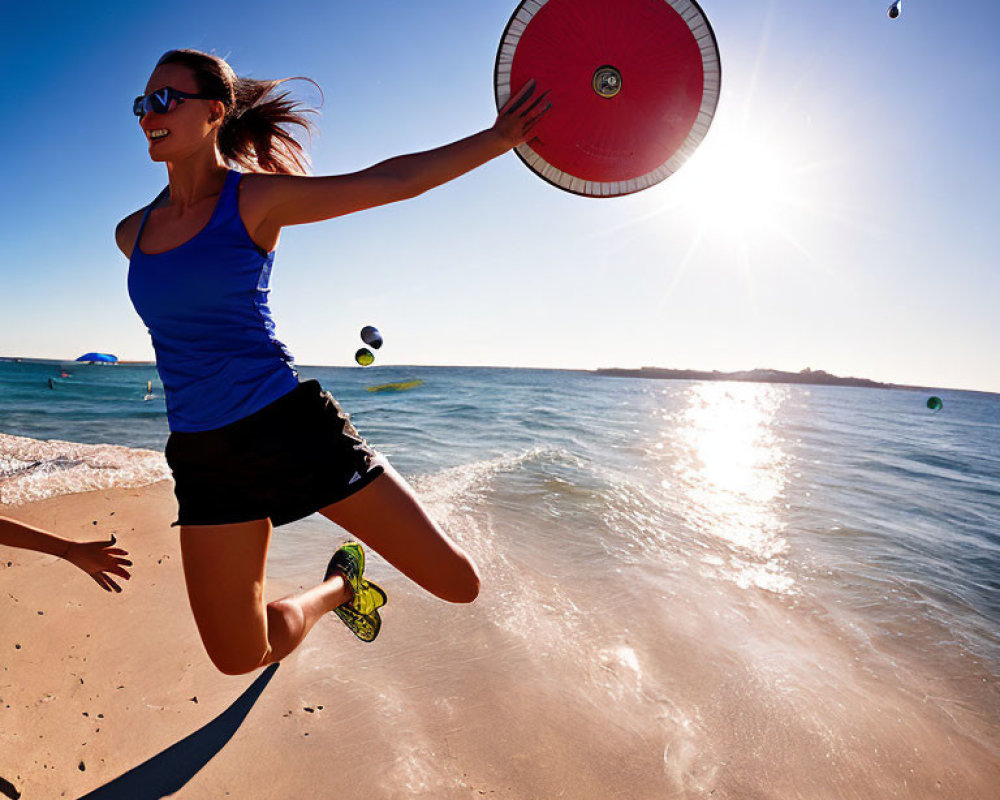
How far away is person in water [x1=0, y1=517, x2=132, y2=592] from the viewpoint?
1.88m

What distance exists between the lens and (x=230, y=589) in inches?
75.4

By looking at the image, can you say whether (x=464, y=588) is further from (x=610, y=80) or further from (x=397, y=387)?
(x=397, y=387)

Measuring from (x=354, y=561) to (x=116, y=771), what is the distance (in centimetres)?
127

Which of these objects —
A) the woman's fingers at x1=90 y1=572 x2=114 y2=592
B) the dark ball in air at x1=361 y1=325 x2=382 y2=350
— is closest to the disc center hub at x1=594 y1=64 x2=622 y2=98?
the woman's fingers at x1=90 y1=572 x2=114 y2=592

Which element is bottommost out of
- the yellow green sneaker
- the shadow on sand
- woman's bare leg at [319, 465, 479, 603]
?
the shadow on sand

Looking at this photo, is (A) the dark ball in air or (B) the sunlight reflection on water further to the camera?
(A) the dark ball in air

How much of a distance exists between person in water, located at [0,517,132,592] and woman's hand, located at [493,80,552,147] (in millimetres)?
2034

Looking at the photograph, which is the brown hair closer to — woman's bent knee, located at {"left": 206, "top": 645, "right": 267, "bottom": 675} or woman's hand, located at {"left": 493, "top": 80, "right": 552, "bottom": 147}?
woman's hand, located at {"left": 493, "top": 80, "right": 552, "bottom": 147}

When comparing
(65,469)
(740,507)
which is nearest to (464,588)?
(740,507)

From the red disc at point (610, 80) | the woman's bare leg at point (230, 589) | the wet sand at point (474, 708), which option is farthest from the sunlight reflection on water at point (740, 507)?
the woman's bare leg at point (230, 589)

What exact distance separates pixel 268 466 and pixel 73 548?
911 millimetres

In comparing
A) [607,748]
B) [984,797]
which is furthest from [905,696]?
[607,748]

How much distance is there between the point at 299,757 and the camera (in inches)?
91.3

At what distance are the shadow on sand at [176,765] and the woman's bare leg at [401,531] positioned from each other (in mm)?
1352
